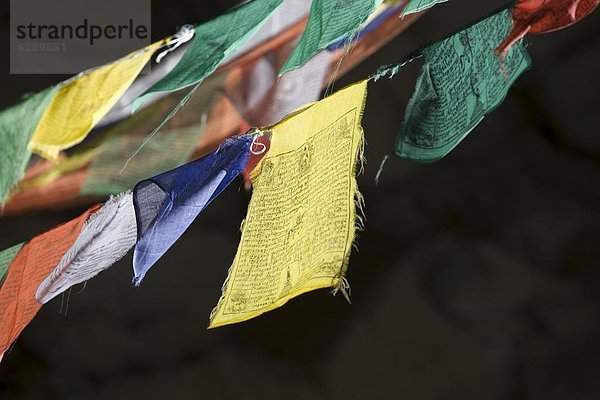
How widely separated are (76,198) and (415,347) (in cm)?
82

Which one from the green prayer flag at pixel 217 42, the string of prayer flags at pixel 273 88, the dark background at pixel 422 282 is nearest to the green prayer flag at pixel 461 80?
the green prayer flag at pixel 217 42

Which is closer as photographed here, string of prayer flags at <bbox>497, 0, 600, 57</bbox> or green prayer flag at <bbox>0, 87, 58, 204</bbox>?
string of prayer flags at <bbox>497, 0, 600, 57</bbox>

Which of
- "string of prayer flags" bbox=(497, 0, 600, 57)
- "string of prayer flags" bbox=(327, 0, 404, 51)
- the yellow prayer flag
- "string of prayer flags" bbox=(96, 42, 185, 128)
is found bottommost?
"string of prayer flags" bbox=(327, 0, 404, 51)

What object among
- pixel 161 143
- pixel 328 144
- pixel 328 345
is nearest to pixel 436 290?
pixel 328 345

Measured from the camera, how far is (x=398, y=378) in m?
2.11

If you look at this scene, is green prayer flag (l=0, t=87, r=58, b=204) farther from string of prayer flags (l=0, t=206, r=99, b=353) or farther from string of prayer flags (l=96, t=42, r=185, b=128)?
string of prayer flags (l=96, t=42, r=185, b=128)

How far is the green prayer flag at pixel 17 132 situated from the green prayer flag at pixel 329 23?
0.50 meters

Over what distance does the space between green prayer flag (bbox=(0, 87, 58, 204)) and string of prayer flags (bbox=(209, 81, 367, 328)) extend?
1.50 feet

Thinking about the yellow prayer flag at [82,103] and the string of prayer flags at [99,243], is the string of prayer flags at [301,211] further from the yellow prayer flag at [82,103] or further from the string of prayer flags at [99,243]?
the yellow prayer flag at [82,103]

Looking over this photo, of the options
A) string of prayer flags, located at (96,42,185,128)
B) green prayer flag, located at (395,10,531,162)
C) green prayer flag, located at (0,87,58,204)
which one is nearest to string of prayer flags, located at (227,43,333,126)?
string of prayer flags, located at (96,42,185,128)

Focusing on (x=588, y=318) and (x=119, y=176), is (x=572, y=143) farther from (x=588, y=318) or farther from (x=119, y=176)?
(x=119, y=176)

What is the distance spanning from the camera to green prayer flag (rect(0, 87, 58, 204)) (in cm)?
158

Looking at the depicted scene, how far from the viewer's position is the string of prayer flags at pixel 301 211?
1285 mm

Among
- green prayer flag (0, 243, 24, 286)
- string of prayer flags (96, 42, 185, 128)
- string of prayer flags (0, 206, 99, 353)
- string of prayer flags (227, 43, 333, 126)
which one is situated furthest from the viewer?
string of prayer flags (96, 42, 185, 128)
